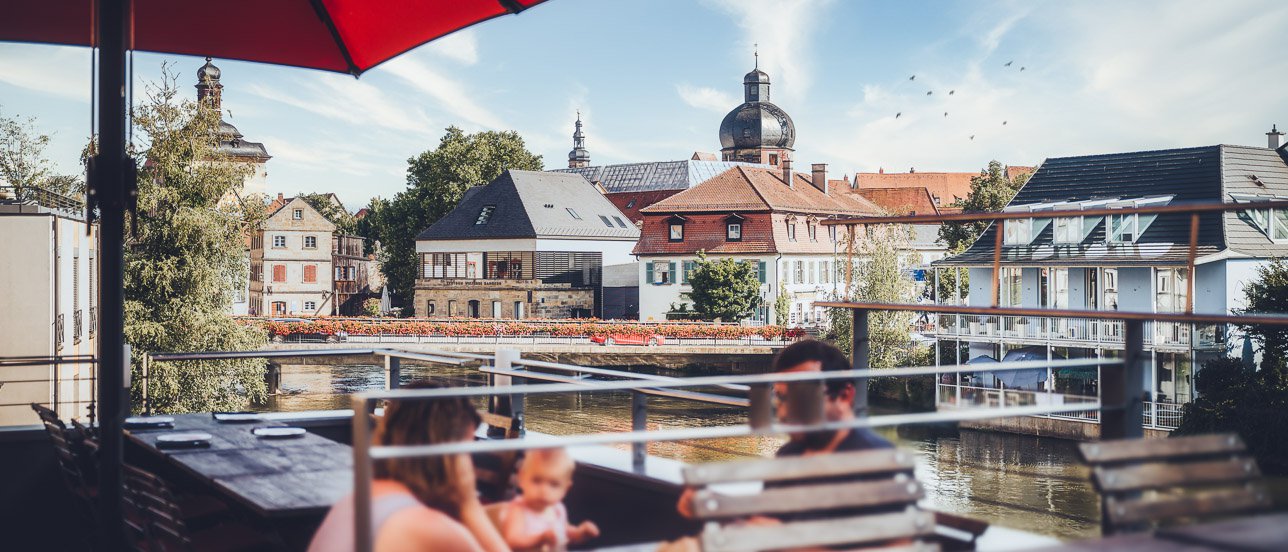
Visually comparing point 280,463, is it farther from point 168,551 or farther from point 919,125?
point 919,125

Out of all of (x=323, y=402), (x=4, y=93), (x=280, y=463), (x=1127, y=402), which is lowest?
(x=323, y=402)

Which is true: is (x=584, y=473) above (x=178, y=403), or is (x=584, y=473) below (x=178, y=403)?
above

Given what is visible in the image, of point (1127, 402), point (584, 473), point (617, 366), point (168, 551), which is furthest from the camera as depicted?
point (617, 366)

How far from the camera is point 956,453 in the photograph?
3045 cm

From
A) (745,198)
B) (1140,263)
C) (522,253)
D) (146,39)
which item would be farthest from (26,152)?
(1140,263)

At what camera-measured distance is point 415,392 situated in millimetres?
2434

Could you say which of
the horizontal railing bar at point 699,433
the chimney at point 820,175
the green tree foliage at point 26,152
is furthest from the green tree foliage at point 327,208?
the horizontal railing bar at point 699,433

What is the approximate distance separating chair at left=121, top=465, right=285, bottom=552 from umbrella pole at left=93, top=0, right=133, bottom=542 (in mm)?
67

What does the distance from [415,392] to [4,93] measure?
4007cm

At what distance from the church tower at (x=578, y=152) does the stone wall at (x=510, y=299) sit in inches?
2154

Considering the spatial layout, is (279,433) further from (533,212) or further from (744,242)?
(533,212)

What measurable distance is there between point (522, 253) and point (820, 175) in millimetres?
20387

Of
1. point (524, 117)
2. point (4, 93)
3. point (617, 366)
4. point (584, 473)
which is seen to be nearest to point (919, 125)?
point (524, 117)

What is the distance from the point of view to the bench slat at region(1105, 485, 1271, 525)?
9.20ft
